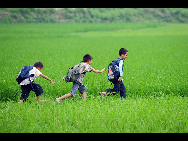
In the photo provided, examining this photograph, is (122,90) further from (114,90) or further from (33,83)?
(33,83)

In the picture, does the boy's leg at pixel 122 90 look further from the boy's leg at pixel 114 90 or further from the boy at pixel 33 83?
the boy at pixel 33 83

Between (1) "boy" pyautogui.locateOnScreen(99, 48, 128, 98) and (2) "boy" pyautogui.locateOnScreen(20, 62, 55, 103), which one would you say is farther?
(1) "boy" pyautogui.locateOnScreen(99, 48, 128, 98)

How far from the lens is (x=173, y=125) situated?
554cm

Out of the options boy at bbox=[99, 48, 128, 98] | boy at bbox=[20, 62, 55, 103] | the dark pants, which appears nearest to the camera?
boy at bbox=[20, 62, 55, 103]

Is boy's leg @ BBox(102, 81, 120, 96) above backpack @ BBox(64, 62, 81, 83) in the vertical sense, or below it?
below

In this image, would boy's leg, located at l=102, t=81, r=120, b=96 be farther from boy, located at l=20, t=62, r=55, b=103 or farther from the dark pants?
boy, located at l=20, t=62, r=55, b=103

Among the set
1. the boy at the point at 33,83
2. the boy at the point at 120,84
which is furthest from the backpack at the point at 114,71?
the boy at the point at 33,83

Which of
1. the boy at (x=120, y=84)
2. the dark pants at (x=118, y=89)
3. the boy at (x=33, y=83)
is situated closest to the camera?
the boy at (x=33, y=83)

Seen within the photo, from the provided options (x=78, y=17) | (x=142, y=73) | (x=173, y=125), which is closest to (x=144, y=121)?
(x=173, y=125)

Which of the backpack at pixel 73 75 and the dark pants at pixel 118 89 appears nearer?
the backpack at pixel 73 75

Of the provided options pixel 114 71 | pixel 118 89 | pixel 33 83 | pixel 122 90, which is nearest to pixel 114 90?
pixel 118 89

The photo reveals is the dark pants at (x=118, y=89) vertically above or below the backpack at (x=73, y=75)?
below

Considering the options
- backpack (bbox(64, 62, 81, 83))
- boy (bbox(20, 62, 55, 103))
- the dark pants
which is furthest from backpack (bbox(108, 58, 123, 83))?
boy (bbox(20, 62, 55, 103))

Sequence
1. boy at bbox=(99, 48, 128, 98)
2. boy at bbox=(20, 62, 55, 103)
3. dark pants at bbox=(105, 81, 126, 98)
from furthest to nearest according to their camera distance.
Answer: dark pants at bbox=(105, 81, 126, 98)
boy at bbox=(99, 48, 128, 98)
boy at bbox=(20, 62, 55, 103)
